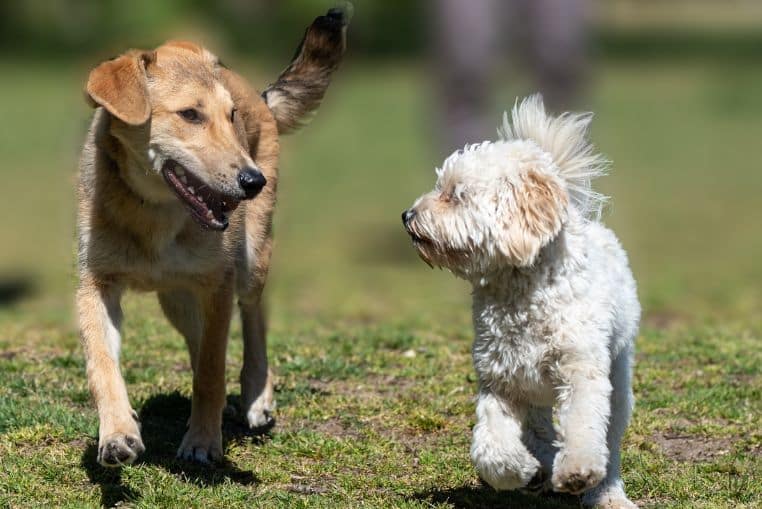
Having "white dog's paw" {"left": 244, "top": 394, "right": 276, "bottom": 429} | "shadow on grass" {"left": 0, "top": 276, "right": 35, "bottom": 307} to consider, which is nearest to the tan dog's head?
"white dog's paw" {"left": 244, "top": 394, "right": 276, "bottom": 429}

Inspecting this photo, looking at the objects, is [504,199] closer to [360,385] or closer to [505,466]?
[505,466]

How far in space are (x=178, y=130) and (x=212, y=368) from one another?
113 cm

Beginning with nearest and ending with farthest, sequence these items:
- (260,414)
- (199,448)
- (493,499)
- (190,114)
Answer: (493,499) < (190,114) < (199,448) < (260,414)

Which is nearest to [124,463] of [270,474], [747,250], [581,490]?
[270,474]

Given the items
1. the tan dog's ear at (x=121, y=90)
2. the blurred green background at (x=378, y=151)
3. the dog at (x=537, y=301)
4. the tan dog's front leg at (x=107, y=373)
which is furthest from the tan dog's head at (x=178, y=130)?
the dog at (x=537, y=301)

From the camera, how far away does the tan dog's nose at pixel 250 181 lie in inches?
210

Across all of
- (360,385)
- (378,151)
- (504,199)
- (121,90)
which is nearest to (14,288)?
(360,385)

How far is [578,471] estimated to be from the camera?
4527mm

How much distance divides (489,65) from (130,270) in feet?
25.5

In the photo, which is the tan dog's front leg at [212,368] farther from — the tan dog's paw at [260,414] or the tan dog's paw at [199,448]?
the tan dog's paw at [260,414]

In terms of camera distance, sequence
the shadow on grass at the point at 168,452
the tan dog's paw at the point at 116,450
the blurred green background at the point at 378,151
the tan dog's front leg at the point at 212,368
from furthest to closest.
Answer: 1. the blurred green background at the point at 378,151
2. the tan dog's front leg at the point at 212,368
3. the shadow on grass at the point at 168,452
4. the tan dog's paw at the point at 116,450

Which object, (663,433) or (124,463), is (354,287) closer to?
(663,433)

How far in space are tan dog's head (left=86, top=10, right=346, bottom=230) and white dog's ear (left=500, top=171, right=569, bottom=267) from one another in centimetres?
119

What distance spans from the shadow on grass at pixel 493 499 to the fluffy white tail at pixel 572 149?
3.97 ft
